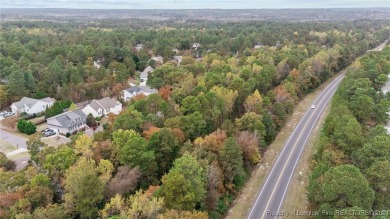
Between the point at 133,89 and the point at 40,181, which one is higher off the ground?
the point at 40,181

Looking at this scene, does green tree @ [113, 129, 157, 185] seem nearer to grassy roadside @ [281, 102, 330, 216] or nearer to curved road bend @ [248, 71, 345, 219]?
curved road bend @ [248, 71, 345, 219]

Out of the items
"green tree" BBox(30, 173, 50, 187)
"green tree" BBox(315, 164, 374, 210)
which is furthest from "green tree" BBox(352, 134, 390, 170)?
"green tree" BBox(30, 173, 50, 187)

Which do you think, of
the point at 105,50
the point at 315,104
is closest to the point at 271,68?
the point at 315,104

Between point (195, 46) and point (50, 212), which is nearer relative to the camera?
point (50, 212)

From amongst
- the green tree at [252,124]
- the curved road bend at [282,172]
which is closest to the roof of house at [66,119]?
the green tree at [252,124]

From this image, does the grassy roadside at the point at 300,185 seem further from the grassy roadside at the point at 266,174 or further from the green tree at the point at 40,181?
the green tree at the point at 40,181

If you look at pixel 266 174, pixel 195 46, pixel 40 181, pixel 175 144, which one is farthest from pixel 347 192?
pixel 195 46

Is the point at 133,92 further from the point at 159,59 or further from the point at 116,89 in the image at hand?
the point at 159,59

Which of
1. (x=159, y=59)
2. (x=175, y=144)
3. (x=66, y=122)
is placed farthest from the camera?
(x=159, y=59)

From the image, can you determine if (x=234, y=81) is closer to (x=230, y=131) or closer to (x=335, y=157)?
(x=230, y=131)
